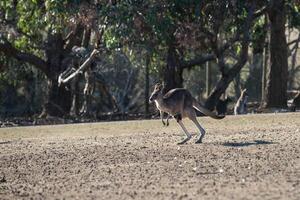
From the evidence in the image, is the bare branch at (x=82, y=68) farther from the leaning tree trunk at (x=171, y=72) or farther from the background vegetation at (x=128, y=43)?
the leaning tree trunk at (x=171, y=72)

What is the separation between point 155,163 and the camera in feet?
46.9

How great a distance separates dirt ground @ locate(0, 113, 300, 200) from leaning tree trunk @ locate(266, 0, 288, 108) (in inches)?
250

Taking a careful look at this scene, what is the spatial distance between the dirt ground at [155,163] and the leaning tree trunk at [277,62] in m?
6.36

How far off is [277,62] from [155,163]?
14.7 m

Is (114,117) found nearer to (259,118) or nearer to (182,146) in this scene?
(259,118)

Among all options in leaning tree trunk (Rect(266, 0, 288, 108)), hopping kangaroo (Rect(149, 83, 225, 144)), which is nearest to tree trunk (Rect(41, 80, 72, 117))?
leaning tree trunk (Rect(266, 0, 288, 108))

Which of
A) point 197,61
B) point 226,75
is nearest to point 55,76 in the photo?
point 197,61

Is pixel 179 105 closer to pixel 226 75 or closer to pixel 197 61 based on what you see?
pixel 226 75

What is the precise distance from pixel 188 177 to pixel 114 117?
16607 mm

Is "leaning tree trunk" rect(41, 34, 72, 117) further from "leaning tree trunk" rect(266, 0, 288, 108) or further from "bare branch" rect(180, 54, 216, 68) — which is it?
"leaning tree trunk" rect(266, 0, 288, 108)

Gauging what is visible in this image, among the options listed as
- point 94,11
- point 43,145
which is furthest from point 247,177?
point 94,11

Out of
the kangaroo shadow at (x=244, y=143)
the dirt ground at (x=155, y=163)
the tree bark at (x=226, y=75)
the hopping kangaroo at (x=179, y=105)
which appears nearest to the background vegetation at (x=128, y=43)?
the tree bark at (x=226, y=75)

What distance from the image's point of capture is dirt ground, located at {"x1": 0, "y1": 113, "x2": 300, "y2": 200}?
11539mm

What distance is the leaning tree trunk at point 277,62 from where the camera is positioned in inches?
1102
